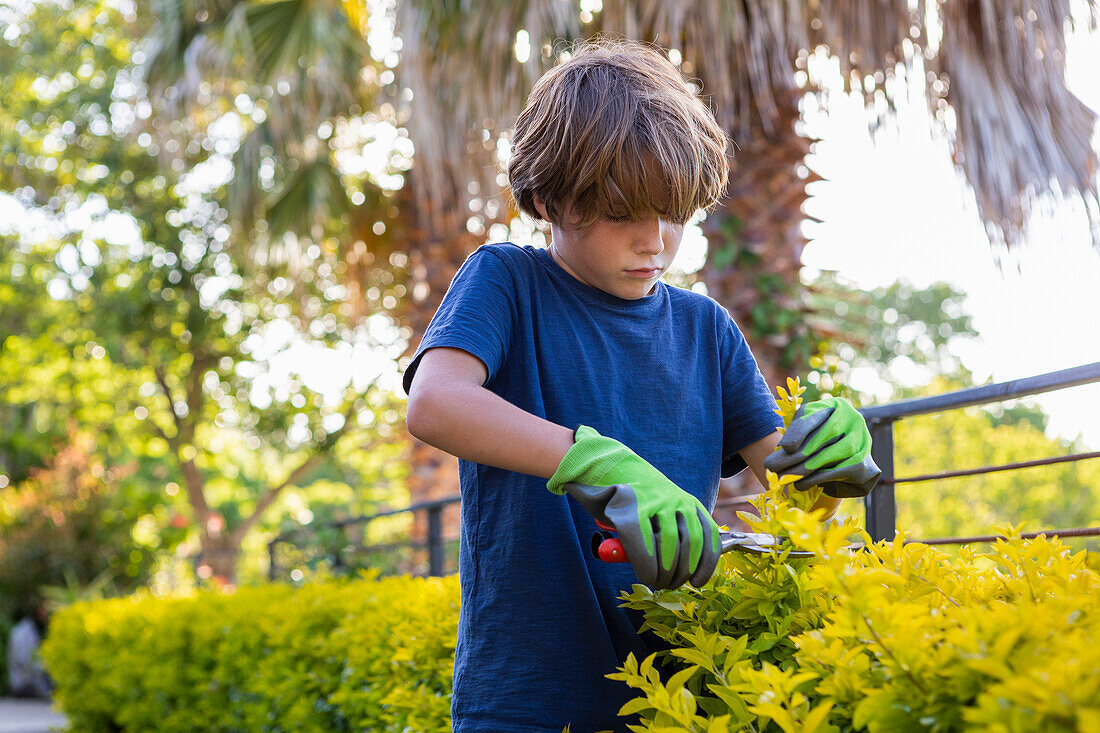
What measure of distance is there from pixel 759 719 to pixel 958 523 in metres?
19.9

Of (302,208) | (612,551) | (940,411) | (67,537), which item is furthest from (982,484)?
(612,551)

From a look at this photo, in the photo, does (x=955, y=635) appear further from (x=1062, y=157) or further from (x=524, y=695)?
(x=1062, y=157)

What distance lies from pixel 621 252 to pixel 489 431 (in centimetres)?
37

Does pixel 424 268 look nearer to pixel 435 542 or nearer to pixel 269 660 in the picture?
pixel 435 542

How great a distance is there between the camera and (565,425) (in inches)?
54.4

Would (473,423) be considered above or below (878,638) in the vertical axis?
A: above

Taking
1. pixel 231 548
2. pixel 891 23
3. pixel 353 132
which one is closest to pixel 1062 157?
pixel 891 23

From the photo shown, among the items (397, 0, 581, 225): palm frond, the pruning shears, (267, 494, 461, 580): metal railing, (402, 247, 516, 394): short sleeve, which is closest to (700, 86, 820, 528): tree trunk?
(397, 0, 581, 225): palm frond

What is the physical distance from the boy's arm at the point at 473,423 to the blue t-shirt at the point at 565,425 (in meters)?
0.04

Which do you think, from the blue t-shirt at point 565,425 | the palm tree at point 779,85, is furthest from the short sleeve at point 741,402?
the palm tree at point 779,85

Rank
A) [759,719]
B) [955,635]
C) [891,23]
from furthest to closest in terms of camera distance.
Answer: [891,23], [759,719], [955,635]

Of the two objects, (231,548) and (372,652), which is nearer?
(372,652)

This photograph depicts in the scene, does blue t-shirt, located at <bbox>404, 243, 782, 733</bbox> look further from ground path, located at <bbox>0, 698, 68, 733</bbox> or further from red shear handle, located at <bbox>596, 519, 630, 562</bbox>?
ground path, located at <bbox>0, 698, 68, 733</bbox>

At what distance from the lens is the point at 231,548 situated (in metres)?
12.6
